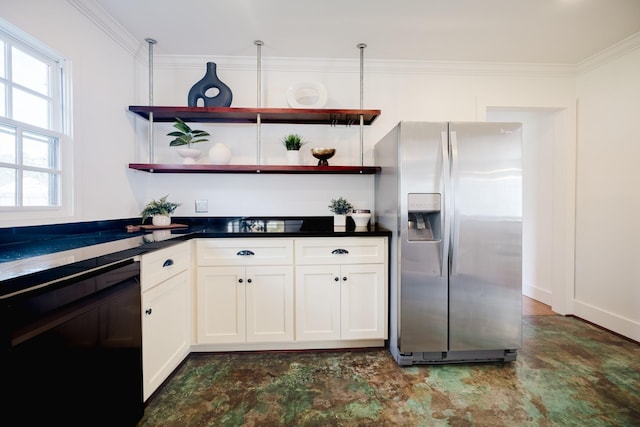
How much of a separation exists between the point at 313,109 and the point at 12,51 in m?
1.77

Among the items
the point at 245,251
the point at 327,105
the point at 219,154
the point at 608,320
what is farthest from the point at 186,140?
the point at 608,320

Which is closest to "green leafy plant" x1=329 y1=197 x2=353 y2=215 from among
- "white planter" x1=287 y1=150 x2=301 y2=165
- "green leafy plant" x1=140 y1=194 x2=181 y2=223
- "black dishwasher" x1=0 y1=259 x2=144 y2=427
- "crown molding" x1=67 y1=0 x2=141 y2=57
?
"white planter" x1=287 y1=150 x2=301 y2=165

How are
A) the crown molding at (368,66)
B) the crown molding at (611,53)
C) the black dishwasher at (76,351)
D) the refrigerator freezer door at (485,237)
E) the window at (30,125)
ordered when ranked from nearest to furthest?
the black dishwasher at (76,351) → the window at (30,125) → the refrigerator freezer door at (485,237) → the crown molding at (611,53) → the crown molding at (368,66)

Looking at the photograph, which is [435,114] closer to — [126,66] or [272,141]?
[272,141]

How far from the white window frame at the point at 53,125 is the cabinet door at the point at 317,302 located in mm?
1547

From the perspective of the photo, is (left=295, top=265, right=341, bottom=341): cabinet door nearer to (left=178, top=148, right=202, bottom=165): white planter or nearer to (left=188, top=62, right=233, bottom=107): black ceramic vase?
(left=178, top=148, right=202, bottom=165): white planter

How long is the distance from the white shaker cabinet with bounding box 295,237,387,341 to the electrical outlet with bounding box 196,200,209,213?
1076mm

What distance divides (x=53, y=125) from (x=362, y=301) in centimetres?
230

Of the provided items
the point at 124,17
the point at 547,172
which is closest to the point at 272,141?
the point at 124,17

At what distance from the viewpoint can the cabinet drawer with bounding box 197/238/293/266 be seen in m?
2.02

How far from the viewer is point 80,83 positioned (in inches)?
72.8

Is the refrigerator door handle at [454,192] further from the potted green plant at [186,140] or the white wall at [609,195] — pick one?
the potted green plant at [186,140]

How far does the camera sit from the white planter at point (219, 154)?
2.41 metres

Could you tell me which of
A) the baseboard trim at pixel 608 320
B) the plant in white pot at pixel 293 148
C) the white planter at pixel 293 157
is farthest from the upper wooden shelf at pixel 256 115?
the baseboard trim at pixel 608 320
